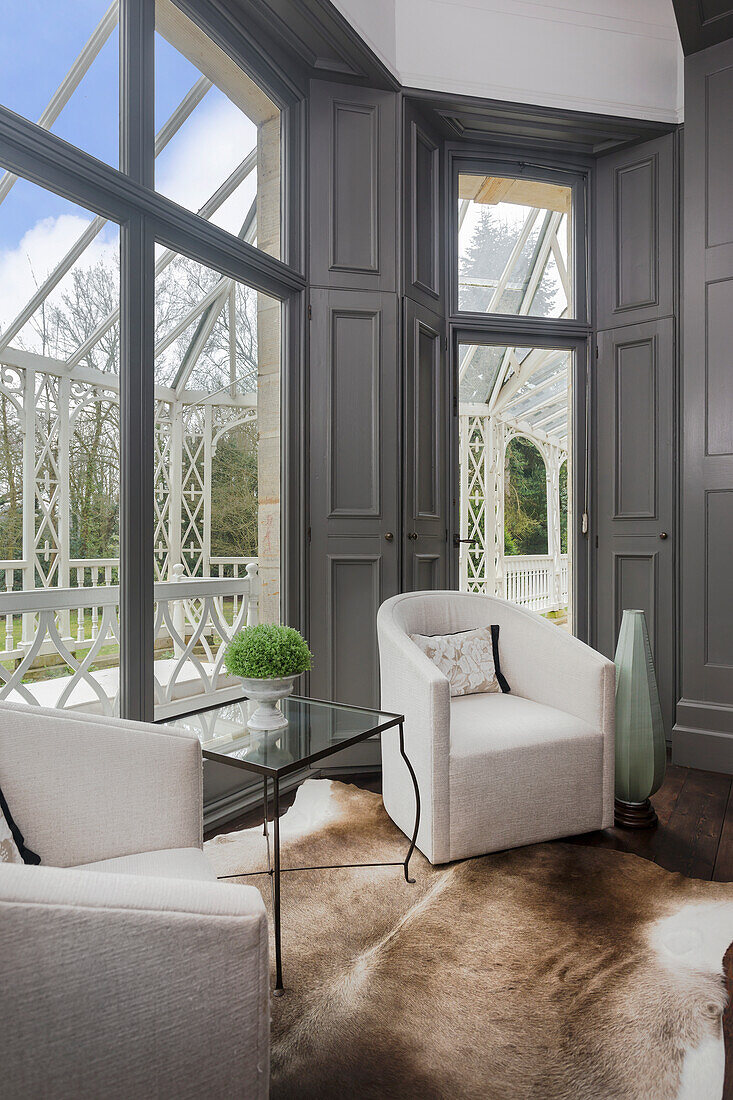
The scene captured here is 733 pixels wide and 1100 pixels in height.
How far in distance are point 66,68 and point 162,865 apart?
2.17 m

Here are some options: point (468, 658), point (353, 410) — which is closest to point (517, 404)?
point (353, 410)

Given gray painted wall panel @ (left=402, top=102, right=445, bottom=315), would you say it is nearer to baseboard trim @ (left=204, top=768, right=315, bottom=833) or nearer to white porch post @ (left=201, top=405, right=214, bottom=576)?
white porch post @ (left=201, top=405, right=214, bottom=576)

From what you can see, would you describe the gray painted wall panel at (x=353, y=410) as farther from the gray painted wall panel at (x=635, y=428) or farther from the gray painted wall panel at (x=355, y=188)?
the gray painted wall panel at (x=635, y=428)

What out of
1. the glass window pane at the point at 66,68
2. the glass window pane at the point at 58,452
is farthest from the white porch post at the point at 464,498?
the glass window pane at the point at 66,68

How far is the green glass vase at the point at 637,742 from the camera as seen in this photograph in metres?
2.46

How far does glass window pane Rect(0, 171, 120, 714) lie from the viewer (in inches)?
75.2

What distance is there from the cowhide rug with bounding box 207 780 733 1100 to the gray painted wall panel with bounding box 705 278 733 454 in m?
1.98

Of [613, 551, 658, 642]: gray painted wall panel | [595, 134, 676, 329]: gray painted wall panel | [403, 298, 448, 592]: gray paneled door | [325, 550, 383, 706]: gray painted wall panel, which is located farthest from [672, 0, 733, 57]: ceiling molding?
[325, 550, 383, 706]: gray painted wall panel

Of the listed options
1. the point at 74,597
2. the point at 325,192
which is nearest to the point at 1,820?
the point at 74,597

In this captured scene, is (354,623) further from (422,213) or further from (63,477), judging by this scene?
(422,213)

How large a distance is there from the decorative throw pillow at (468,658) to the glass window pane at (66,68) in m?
1.95

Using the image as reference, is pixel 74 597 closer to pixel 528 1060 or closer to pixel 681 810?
pixel 528 1060

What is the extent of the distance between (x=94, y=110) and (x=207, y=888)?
2.24 metres

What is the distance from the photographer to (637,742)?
2.46 metres
